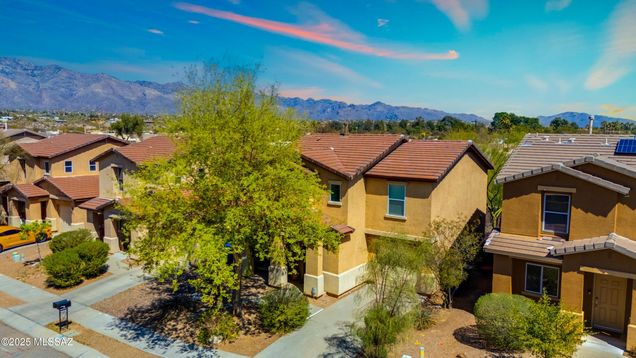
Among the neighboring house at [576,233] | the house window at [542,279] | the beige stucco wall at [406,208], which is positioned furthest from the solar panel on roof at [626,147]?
the beige stucco wall at [406,208]

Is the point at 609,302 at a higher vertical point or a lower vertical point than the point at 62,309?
higher

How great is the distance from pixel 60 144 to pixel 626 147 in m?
39.1

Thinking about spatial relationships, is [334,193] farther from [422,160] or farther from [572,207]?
[572,207]

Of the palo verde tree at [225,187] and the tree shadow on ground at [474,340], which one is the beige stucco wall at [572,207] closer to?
the tree shadow on ground at [474,340]

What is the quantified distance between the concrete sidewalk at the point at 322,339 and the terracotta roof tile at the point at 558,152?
8.98 m

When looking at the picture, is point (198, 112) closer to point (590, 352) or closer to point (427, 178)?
point (427, 178)

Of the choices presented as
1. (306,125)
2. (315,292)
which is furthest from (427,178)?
(315,292)

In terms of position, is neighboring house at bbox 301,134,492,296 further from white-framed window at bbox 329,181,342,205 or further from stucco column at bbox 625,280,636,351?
stucco column at bbox 625,280,636,351

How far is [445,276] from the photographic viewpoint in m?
16.5

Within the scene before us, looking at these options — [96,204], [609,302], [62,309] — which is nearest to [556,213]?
[609,302]

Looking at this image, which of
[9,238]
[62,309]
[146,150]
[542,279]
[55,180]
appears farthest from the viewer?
[55,180]

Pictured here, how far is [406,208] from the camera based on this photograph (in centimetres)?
1988

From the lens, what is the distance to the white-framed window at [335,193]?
789 inches

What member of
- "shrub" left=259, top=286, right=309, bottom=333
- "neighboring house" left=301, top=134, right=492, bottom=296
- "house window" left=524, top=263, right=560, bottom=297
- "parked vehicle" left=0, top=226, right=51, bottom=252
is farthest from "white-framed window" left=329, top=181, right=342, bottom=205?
"parked vehicle" left=0, top=226, right=51, bottom=252
